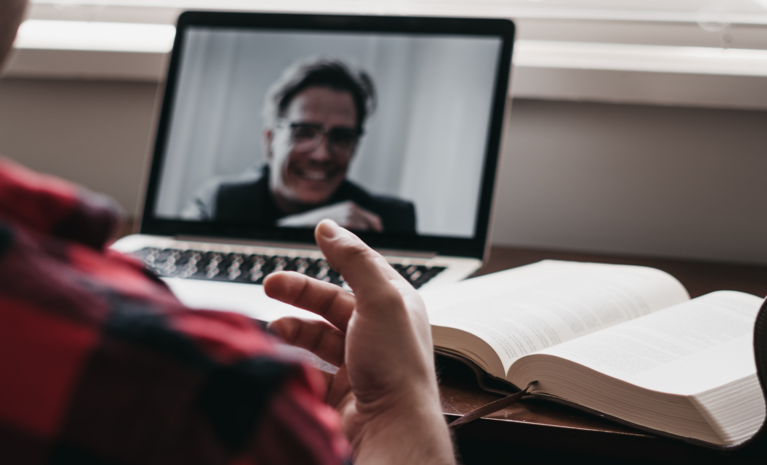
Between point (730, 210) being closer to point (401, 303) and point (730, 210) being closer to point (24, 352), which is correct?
point (401, 303)

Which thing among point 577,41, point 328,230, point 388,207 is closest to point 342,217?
point 388,207

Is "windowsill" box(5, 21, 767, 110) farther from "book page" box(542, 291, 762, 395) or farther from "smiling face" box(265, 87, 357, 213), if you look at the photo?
"book page" box(542, 291, 762, 395)

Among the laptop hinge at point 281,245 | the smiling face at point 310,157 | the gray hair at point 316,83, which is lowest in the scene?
the laptop hinge at point 281,245

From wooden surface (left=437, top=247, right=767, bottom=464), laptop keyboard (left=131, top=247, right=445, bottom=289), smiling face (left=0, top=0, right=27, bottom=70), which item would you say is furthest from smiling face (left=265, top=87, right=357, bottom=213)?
smiling face (left=0, top=0, right=27, bottom=70)

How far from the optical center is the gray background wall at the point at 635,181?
95cm

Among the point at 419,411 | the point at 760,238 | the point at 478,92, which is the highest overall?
the point at 478,92

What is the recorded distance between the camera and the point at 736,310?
54 cm

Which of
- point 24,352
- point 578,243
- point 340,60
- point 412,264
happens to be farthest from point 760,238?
point 24,352

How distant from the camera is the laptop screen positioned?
0.79 m

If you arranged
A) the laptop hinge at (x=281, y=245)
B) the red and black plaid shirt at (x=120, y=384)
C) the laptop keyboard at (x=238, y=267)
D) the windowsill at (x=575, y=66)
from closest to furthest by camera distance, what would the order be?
the red and black plaid shirt at (x=120, y=384), the laptop keyboard at (x=238, y=267), the laptop hinge at (x=281, y=245), the windowsill at (x=575, y=66)

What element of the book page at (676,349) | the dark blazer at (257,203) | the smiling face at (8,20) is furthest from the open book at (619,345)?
the smiling face at (8,20)

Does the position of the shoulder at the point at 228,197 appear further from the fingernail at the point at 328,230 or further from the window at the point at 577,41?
the fingernail at the point at 328,230

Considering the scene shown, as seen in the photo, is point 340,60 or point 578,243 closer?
point 340,60

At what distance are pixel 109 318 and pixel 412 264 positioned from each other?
59 cm
